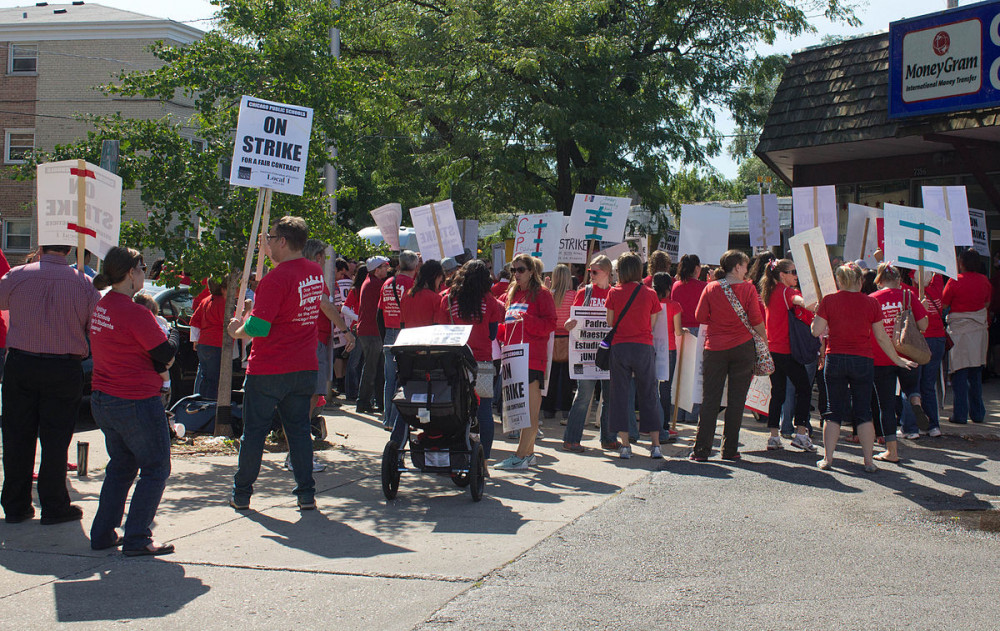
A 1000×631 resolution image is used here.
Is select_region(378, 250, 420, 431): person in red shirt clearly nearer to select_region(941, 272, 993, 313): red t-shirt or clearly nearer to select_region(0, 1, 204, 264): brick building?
select_region(941, 272, 993, 313): red t-shirt

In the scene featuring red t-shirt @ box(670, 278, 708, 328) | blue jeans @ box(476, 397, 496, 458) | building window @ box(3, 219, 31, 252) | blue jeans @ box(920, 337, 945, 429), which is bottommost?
blue jeans @ box(476, 397, 496, 458)

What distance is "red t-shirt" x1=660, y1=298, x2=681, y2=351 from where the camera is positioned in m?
10.3

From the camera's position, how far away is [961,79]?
14.6 metres

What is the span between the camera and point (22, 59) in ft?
115

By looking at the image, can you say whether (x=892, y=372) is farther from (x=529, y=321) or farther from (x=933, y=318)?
(x=529, y=321)

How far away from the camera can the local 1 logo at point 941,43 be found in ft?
48.6

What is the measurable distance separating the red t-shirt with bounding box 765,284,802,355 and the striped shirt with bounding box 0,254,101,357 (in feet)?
20.6

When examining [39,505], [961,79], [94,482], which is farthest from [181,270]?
[961,79]

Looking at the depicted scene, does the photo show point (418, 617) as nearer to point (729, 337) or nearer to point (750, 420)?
point (729, 337)

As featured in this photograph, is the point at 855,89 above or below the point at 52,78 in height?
below

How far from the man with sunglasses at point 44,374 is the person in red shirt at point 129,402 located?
65cm

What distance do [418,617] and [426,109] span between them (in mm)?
17393

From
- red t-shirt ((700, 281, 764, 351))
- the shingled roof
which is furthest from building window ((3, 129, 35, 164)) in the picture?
red t-shirt ((700, 281, 764, 351))

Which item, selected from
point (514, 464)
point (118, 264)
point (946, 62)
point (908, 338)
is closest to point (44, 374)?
point (118, 264)
